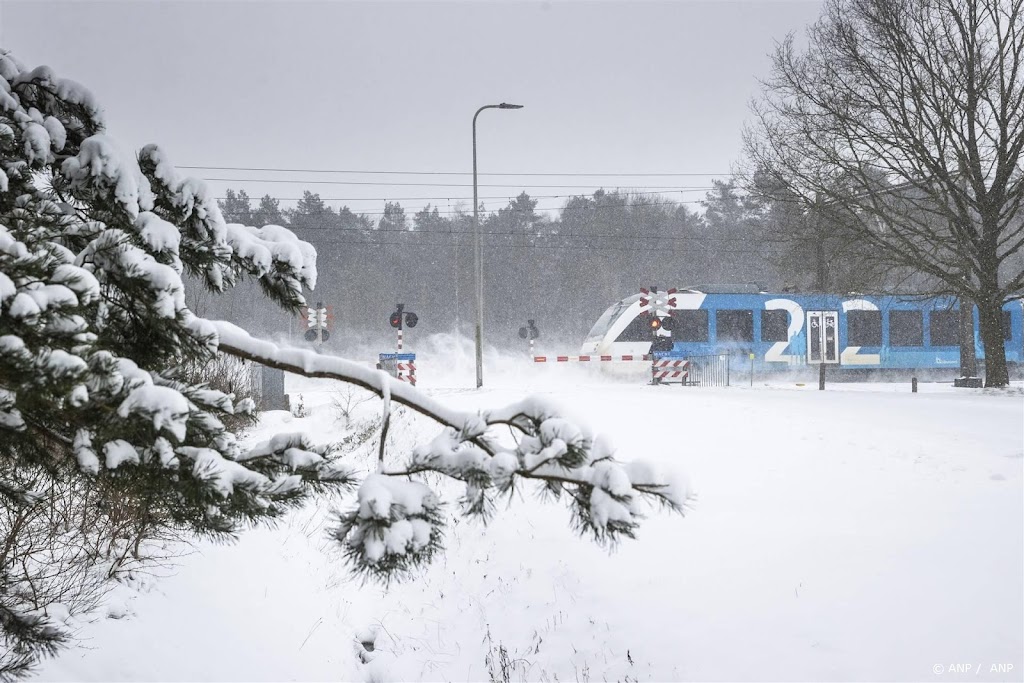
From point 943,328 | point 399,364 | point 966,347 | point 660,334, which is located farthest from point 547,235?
point 399,364

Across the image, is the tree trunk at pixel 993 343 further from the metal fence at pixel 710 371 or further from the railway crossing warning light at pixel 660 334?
the railway crossing warning light at pixel 660 334

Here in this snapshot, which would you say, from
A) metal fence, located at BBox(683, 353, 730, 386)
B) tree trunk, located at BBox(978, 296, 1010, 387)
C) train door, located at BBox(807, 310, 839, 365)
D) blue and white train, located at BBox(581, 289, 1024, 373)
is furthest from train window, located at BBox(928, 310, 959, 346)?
tree trunk, located at BBox(978, 296, 1010, 387)

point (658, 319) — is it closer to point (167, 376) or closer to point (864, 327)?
point (864, 327)

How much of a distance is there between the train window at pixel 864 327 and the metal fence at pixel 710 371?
455 cm

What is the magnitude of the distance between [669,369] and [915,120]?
27.3 feet

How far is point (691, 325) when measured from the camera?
23109 millimetres

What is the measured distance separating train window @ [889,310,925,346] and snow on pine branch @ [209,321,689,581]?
81.3ft

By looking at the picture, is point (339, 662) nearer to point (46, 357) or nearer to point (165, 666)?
point (165, 666)

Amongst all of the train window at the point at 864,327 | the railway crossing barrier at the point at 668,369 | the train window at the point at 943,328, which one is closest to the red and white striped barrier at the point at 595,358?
the railway crossing barrier at the point at 668,369

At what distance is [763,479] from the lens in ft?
26.9

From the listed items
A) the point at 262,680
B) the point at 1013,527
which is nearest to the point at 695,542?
the point at 1013,527

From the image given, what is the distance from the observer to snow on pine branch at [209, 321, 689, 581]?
1.92m

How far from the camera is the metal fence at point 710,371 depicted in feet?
70.8

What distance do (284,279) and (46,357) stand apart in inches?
38.6
